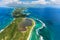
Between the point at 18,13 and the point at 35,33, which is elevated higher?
the point at 18,13

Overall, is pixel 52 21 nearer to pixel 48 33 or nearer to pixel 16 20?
pixel 48 33

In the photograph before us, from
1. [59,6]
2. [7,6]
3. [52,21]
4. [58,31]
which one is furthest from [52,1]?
[7,6]

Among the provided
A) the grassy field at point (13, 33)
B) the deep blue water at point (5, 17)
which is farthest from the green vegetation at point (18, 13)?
the grassy field at point (13, 33)

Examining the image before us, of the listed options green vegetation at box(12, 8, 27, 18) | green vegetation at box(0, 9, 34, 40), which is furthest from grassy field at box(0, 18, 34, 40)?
green vegetation at box(12, 8, 27, 18)

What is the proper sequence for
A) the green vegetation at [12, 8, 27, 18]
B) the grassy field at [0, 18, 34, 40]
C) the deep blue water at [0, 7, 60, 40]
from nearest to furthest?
the grassy field at [0, 18, 34, 40], the deep blue water at [0, 7, 60, 40], the green vegetation at [12, 8, 27, 18]

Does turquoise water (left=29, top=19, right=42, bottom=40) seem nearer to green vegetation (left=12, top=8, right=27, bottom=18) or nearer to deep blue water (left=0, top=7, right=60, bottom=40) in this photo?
deep blue water (left=0, top=7, right=60, bottom=40)

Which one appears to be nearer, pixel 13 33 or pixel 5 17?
pixel 13 33

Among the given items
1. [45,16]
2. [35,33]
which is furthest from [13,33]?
[45,16]

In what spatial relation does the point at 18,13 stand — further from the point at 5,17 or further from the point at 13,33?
the point at 13,33

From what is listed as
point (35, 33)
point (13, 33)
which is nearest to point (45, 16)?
point (35, 33)
